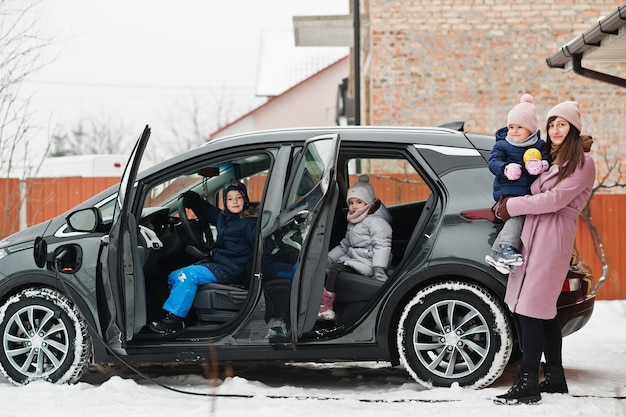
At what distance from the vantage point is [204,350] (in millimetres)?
6352

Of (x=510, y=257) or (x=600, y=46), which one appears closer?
(x=510, y=257)

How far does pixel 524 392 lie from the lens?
232 inches

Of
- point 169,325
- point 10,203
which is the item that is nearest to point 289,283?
point 169,325

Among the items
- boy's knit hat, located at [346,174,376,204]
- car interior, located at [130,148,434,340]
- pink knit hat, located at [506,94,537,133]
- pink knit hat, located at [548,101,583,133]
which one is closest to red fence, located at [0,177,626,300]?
car interior, located at [130,148,434,340]


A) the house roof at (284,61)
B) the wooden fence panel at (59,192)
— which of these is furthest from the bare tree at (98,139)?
the wooden fence panel at (59,192)

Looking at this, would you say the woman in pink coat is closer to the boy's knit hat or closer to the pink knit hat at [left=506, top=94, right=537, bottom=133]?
the pink knit hat at [left=506, top=94, right=537, bottom=133]

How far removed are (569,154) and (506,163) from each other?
38cm

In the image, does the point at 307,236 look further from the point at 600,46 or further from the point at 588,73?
the point at 588,73

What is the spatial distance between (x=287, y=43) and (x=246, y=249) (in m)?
44.0

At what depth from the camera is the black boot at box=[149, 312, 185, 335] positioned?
255 inches

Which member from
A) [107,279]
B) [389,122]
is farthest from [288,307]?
[389,122]

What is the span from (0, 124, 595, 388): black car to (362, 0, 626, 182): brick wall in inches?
343

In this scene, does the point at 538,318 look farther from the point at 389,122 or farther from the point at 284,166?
the point at 389,122

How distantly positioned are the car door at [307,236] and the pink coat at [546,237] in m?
1.12
